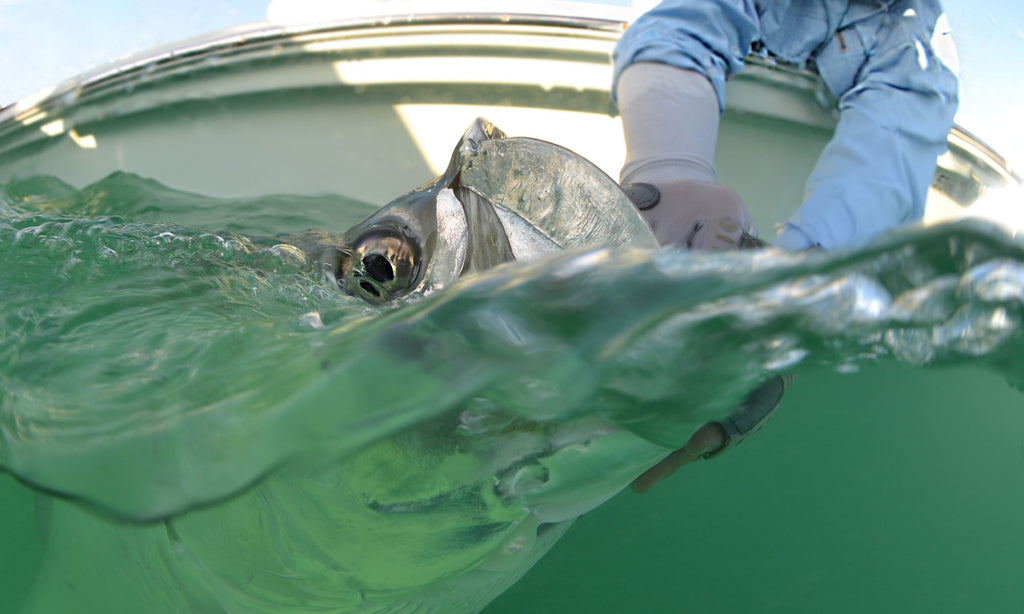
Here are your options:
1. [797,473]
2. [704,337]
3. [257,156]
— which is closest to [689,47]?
[797,473]

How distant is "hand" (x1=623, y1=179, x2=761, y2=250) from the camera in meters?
0.71

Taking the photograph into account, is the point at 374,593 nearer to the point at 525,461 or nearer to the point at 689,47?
the point at 525,461

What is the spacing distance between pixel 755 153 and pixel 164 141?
1210 mm

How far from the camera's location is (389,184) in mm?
1561

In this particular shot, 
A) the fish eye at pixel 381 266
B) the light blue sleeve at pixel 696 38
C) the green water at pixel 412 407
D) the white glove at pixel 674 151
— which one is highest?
the light blue sleeve at pixel 696 38

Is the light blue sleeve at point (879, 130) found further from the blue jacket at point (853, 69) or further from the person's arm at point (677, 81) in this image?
the person's arm at point (677, 81)

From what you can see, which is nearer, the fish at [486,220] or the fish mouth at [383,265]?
the fish at [486,220]

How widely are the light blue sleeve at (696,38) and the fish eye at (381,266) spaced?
78 cm

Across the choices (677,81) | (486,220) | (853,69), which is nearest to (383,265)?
(486,220)

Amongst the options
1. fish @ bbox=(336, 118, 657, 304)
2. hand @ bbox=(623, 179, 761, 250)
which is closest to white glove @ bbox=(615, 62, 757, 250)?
hand @ bbox=(623, 179, 761, 250)

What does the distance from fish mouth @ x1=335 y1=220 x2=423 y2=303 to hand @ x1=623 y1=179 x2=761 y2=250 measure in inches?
8.8

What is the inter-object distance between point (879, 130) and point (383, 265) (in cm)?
100

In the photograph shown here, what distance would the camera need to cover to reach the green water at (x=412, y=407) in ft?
1.23

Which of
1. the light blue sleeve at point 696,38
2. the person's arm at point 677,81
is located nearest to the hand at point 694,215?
the person's arm at point 677,81
